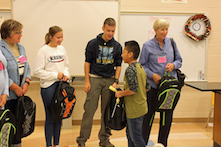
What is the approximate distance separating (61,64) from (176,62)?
1.31 metres

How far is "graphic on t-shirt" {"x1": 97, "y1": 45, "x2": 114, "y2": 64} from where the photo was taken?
286 cm

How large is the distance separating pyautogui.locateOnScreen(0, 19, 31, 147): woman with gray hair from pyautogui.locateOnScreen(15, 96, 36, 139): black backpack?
0.21ft

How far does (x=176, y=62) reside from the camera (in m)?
2.61

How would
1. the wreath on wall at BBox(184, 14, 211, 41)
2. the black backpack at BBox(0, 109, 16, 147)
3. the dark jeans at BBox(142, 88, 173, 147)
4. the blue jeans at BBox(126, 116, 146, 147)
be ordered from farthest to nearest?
the wreath on wall at BBox(184, 14, 211, 41) → the dark jeans at BBox(142, 88, 173, 147) → the blue jeans at BBox(126, 116, 146, 147) → the black backpack at BBox(0, 109, 16, 147)

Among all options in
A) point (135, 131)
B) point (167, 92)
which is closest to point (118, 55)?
point (167, 92)

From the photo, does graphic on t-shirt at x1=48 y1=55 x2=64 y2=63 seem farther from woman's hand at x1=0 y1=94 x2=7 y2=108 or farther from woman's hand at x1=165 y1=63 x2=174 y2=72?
woman's hand at x1=165 y1=63 x2=174 y2=72

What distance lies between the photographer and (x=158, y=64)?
2578mm

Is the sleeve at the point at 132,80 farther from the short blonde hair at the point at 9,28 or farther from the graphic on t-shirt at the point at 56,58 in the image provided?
the short blonde hair at the point at 9,28

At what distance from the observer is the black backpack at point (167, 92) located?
8.11ft

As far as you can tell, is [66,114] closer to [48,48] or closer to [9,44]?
[48,48]

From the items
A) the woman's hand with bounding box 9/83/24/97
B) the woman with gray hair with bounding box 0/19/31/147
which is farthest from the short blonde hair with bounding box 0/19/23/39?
the woman's hand with bounding box 9/83/24/97

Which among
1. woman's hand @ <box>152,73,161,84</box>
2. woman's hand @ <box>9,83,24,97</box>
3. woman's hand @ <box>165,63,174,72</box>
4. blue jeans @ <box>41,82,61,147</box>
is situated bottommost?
blue jeans @ <box>41,82,61,147</box>

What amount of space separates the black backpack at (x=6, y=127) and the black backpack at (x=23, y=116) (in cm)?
17

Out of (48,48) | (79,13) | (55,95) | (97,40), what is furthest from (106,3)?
(55,95)
